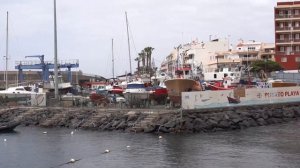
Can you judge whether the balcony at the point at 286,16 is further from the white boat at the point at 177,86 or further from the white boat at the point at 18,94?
the white boat at the point at 177,86

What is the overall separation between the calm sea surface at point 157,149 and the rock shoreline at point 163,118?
1489 mm

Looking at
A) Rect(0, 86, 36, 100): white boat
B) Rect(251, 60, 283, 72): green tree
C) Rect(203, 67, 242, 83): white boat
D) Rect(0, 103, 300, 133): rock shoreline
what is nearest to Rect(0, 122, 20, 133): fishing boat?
Rect(0, 103, 300, 133): rock shoreline

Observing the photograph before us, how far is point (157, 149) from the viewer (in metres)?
32.1

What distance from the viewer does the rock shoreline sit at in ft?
133

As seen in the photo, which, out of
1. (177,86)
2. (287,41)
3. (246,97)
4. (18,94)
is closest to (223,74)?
(287,41)

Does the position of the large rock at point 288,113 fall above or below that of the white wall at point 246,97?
below

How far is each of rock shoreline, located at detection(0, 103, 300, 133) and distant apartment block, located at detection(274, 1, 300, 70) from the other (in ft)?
151

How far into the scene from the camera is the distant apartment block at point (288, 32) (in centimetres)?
9431

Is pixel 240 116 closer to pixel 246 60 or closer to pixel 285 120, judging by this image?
pixel 285 120

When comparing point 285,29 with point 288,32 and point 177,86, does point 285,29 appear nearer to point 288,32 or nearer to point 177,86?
point 288,32

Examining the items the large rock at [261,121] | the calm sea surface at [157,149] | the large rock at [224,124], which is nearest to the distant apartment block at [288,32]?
the large rock at [261,121]

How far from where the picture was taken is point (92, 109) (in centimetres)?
4944

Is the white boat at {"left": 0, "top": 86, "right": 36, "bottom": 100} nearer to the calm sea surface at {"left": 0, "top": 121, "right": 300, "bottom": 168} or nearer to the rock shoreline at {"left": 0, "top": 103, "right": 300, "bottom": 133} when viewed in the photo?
the rock shoreline at {"left": 0, "top": 103, "right": 300, "bottom": 133}

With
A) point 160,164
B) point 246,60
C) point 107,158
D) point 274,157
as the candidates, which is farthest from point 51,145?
point 246,60
